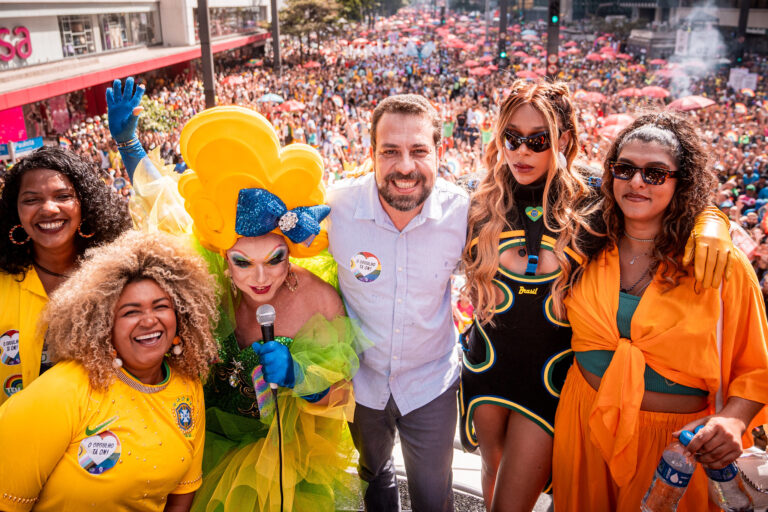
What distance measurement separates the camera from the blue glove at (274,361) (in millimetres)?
2262

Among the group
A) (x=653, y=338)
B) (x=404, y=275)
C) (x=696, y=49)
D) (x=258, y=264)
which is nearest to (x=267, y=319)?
(x=258, y=264)

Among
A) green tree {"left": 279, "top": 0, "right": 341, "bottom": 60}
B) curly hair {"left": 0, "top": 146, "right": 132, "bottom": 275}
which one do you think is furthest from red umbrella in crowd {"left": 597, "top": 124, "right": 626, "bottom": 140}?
green tree {"left": 279, "top": 0, "right": 341, "bottom": 60}

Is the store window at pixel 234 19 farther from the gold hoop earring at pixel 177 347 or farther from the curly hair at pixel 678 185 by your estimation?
the curly hair at pixel 678 185

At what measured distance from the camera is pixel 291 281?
2695 millimetres

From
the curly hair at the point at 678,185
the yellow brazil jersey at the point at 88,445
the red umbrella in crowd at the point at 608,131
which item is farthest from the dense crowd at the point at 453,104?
the yellow brazil jersey at the point at 88,445

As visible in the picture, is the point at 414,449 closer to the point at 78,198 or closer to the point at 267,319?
the point at 267,319

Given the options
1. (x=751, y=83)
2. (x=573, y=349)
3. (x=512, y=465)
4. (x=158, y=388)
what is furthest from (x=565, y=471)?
(x=751, y=83)

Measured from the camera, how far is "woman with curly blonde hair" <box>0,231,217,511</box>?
6.33ft

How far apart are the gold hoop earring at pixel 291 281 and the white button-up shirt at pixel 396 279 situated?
221 millimetres

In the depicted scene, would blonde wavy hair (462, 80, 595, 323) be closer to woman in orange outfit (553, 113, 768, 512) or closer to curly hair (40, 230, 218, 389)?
woman in orange outfit (553, 113, 768, 512)

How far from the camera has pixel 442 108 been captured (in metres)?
16.0

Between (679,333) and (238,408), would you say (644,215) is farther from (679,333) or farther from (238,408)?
(238,408)

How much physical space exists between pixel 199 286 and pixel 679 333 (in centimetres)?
194

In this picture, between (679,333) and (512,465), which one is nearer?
(679,333)
